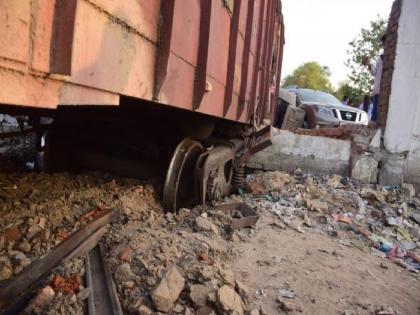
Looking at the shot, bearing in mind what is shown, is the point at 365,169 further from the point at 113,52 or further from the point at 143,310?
the point at 113,52

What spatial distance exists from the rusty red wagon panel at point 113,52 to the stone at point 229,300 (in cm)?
110

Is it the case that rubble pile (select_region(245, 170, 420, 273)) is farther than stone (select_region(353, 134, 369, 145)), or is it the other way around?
stone (select_region(353, 134, 369, 145))

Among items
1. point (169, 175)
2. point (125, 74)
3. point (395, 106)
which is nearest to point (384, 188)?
point (395, 106)

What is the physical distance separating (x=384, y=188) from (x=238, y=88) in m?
3.92

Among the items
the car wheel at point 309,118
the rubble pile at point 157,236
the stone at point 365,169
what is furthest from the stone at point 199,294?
the car wheel at point 309,118

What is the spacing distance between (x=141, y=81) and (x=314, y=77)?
49.8 metres

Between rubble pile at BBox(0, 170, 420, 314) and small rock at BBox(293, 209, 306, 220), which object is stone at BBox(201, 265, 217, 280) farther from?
small rock at BBox(293, 209, 306, 220)

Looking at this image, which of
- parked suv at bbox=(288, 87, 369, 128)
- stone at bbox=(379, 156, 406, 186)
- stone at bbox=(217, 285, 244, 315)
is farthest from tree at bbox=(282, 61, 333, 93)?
stone at bbox=(217, 285, 244, 315)

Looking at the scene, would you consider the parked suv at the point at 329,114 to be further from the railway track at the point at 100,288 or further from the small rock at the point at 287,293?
the railway track at the point at 100,288

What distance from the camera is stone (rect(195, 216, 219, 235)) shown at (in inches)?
129

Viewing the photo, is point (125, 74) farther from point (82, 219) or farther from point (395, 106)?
point (395, 106)

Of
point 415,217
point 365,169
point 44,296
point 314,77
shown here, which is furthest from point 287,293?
point 314,77

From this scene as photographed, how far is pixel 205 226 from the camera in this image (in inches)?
130

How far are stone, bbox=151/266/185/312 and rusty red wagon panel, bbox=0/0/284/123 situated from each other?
3.22 feet
